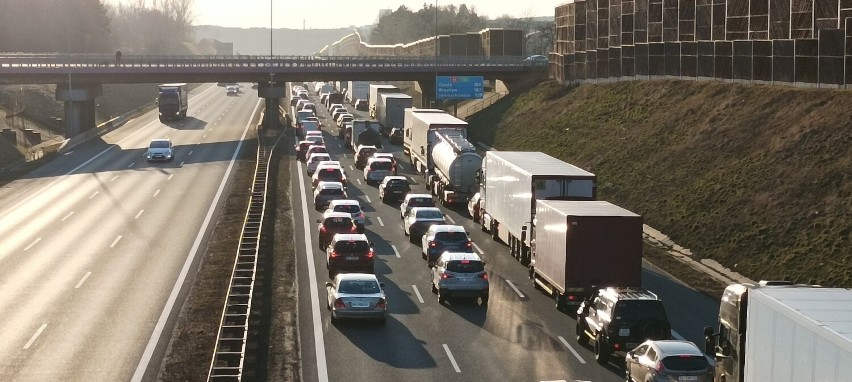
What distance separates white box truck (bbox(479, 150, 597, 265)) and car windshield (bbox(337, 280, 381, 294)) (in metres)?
9.85

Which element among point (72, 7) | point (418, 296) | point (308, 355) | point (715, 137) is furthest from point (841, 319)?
point (72, 7)

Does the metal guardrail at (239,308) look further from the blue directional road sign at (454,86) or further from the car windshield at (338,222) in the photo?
the blue directional road sign at (454,86)

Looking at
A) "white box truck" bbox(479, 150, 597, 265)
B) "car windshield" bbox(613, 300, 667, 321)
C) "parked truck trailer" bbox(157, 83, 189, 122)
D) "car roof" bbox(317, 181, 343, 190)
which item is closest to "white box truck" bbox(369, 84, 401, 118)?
"parked truck trailer" bbox(157, 83, 189, 122)

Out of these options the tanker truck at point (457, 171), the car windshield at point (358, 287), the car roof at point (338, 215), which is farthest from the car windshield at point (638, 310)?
the tanker truck at point (457, 171)

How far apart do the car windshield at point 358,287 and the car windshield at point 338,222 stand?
13105 millimetres

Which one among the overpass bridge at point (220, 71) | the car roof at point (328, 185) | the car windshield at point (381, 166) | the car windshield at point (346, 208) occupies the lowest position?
the car windshield at point (346, 208)

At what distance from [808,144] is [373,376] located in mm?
31866

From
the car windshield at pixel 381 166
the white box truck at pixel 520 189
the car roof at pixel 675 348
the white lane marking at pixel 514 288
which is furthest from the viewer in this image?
the car windshield at pixel 381 166

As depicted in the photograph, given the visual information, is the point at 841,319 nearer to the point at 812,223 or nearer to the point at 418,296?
the point at 418,296

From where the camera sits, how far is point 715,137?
63344 millimetres

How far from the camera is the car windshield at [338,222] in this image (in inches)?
1916

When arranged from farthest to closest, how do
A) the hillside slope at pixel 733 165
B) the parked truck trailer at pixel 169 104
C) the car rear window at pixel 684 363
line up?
1. the parked truck trailer at pixel 169 104
2. the hillside slope at pixel 733 165
3. the car rear window at pixel 684 363

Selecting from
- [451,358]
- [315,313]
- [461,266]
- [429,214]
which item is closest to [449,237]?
[429,214]

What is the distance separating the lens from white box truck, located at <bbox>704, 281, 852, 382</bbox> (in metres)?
17.3
